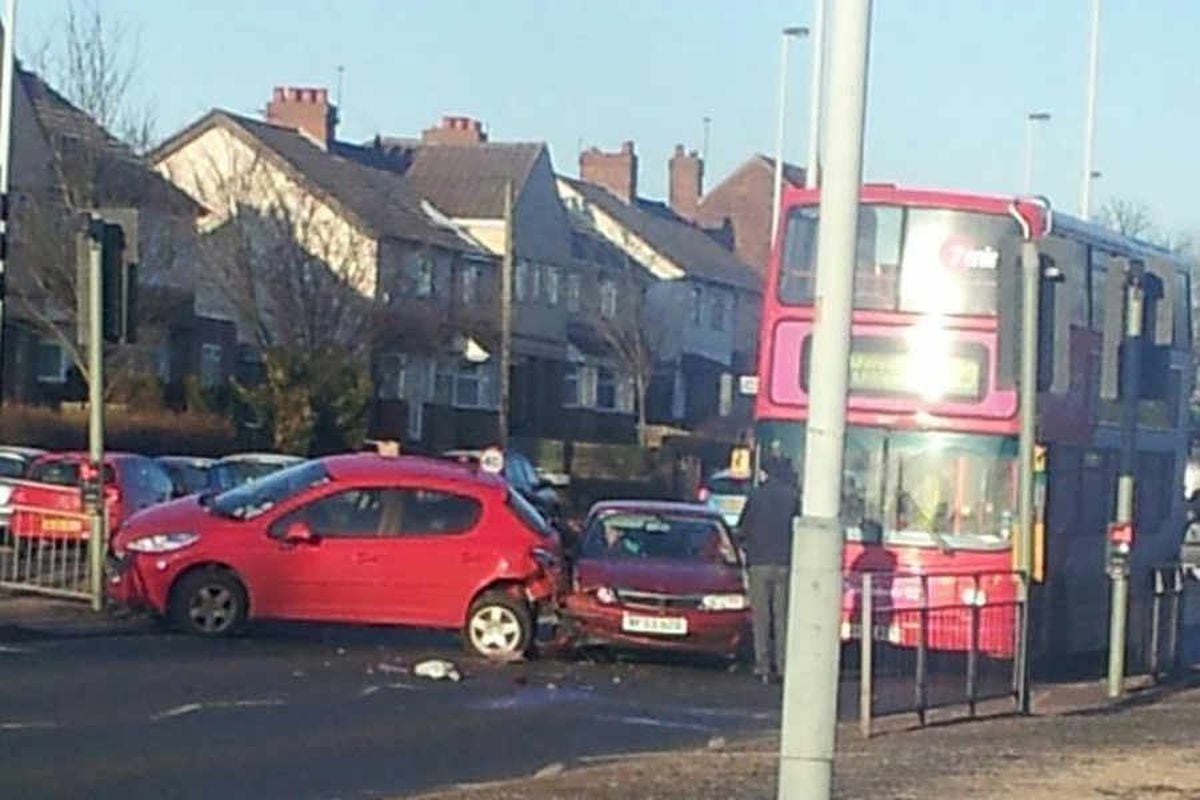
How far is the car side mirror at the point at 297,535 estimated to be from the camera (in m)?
24.2

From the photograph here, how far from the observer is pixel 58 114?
5034 centimetres

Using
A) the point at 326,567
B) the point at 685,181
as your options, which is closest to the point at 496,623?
the point at 326,567

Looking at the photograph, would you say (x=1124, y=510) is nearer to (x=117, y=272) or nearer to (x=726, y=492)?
(x=117, y=272)

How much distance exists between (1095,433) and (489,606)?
681 centimetres

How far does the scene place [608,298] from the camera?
85688 millimetres

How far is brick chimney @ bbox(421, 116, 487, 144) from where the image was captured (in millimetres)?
87875

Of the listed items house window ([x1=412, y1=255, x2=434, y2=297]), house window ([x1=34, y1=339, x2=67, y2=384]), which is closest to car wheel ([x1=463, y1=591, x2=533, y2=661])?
house window ([x1=34, y1=339, x2=67, y2=384])

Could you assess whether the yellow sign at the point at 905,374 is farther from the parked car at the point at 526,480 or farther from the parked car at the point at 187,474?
the parked car at the point at 526,480

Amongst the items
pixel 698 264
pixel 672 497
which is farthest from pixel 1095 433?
pixel 698 264

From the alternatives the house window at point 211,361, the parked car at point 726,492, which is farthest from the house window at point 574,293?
the parked car at point 726,492

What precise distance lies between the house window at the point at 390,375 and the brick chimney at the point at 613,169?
2937 cm

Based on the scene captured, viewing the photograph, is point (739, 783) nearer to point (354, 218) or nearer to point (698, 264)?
point (354, 218)

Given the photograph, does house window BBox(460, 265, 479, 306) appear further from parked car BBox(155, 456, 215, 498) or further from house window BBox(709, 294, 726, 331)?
parked car BBox(155, 456, 215, 498)

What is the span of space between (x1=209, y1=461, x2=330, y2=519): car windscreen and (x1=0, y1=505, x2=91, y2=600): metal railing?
329cm
